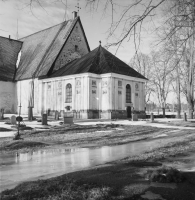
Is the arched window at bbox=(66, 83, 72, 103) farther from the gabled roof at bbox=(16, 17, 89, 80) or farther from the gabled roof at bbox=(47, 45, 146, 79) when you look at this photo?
the gabled roof at bbox=(16, 17, 89, 80)

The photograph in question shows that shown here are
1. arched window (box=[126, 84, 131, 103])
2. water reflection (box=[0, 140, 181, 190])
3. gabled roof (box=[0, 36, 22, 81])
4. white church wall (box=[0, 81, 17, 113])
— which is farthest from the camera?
gabled roof (box=[0, 36, 22, 81])

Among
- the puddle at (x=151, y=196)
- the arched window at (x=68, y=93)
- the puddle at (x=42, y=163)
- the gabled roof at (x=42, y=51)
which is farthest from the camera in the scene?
the gabled roof at (x=42, y=51)

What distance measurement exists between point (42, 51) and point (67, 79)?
30.6 feet

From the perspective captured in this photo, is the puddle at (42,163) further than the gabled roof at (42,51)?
No

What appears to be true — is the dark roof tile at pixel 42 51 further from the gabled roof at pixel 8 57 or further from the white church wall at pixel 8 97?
the white church wall at pixel 8 97

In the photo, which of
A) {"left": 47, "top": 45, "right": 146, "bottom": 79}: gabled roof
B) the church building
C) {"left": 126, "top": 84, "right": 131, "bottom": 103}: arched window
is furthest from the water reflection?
{"left": 126, "top": 84, "right": 131, "bottom": 103}: arched window

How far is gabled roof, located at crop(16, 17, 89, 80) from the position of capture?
1354 inches

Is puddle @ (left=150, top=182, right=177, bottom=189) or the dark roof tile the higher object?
the dark roof tile

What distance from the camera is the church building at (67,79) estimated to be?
2930cm

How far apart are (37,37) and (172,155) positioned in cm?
3952

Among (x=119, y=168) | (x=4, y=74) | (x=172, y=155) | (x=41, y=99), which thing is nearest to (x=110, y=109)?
(x=41, y=99)

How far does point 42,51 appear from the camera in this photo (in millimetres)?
37375

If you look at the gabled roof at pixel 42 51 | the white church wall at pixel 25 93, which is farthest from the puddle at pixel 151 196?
the white church wall at pixel 25 93

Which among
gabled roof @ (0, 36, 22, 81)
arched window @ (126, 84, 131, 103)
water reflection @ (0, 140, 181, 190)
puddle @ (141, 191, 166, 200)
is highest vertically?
gabled roof @ (0, 36, 22, 81)
